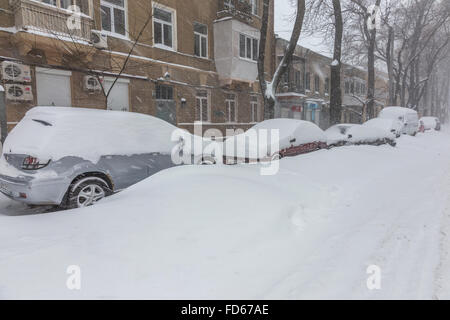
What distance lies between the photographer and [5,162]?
4.73 meters

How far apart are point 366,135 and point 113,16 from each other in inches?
468

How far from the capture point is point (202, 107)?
1703 cm

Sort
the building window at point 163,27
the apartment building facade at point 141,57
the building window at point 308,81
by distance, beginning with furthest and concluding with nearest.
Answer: the building window at point 308,81 < the building window at point 163,27 < the apartment building facade at point 141,57

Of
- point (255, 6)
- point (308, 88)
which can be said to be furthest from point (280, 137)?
point (308, 88)

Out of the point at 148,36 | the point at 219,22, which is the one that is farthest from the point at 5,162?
the point at 219,22

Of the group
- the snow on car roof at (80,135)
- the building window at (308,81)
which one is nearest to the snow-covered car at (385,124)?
the snow on car roof at (80,135)

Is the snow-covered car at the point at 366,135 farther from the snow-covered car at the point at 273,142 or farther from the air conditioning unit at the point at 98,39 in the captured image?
the air conditioning unit at the point at 98,39

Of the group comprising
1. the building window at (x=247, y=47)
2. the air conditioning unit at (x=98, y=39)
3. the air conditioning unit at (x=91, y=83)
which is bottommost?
the air conditioning unit at (x=91, y=83)

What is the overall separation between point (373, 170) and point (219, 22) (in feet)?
42.8

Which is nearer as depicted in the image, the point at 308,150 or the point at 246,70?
the point at 308,150

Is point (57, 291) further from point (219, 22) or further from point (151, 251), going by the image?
point (219, 22)

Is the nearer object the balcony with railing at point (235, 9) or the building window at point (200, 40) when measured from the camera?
the building window at point (200, 40)

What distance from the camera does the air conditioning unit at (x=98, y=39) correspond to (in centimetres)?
1126

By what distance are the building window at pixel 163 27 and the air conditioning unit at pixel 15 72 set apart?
20.1ft
